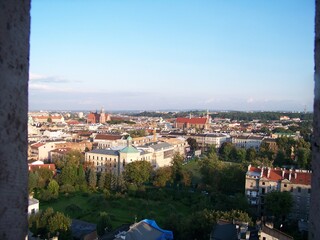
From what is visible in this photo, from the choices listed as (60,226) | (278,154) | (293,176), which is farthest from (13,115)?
(278,154)

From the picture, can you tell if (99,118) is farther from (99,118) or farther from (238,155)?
(238,155)

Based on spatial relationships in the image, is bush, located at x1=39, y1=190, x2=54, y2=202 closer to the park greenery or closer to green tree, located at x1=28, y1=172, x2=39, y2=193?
the park greenery

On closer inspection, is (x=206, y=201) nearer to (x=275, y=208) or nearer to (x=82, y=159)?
(x=275, y=208)

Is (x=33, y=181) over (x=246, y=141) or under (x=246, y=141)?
under

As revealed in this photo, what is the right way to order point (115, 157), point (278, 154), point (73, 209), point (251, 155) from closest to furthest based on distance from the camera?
point (73, 209)
point (115, 157)
point (278, 154)
point (251, 155)

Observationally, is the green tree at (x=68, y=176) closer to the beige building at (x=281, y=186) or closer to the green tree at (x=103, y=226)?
the green tree at (x=103, y=226)

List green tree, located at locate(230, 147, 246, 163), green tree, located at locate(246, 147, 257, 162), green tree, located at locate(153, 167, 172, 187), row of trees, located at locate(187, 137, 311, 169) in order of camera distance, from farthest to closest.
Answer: green tree, located at locate(230, 147, 246, 163) → green tree, located at locate(246, 147, 257, 162) → row of trees, located at locate(187, 137, 311, 169) → green tree, located at locate(153, 167, 172, 187)

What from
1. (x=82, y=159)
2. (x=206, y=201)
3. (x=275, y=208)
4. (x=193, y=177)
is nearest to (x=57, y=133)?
(x=82, y=159)

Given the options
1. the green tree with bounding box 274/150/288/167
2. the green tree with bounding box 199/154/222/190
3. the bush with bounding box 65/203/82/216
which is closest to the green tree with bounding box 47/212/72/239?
the bush with bounding box 65/203/82/216

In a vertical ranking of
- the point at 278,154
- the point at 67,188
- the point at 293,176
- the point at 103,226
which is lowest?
the point at 67,188
